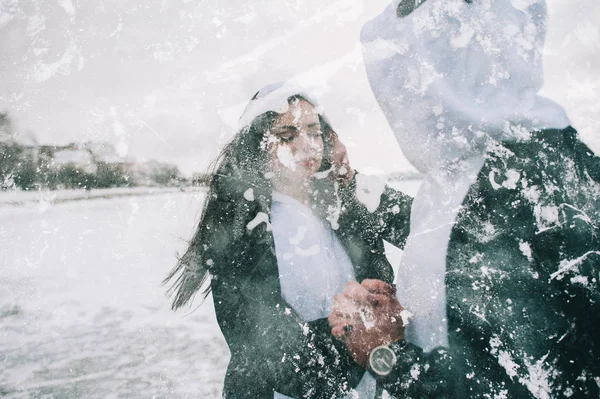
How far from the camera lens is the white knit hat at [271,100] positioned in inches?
55.2

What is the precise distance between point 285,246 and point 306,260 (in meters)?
0.10

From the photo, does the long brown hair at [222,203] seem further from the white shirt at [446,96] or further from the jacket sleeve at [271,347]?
the white shirt at [446,96]

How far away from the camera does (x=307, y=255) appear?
1337mm

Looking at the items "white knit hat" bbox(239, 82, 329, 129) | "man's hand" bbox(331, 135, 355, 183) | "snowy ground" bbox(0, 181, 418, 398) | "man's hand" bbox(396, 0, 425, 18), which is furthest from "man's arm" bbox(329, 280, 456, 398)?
"man's hand" bbox(396, 0, 425, 18)

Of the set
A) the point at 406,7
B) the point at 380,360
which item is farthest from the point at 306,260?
the point at 406,7

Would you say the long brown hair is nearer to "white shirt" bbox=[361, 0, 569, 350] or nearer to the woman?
the woman

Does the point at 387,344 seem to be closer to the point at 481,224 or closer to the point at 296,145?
the point at 481,224

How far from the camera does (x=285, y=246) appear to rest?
53.1 inches

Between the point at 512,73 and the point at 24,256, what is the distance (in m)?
2.23

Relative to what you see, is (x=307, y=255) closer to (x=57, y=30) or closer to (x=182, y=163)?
(x=182, y=163)

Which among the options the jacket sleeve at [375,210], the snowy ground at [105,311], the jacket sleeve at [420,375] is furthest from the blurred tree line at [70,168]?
the jacket sleeve at [420,375]

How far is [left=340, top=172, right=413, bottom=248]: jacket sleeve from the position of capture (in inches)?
51.8

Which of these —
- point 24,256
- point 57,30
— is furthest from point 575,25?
point 24,256

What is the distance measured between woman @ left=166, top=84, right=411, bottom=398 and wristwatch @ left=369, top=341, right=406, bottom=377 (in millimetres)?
49
